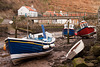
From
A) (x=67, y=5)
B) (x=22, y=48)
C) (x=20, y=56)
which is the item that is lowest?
(x=20, y=56)

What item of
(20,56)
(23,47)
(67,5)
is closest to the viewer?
(23,47)

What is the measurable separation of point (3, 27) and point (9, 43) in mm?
23702

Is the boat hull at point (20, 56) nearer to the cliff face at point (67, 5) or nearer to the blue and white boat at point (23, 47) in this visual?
the blue and white boat at point (23, 47)

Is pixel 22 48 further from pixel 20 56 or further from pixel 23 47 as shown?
pixel 20 56

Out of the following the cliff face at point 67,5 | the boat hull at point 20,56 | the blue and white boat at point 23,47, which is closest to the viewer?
the blue and white boat at point 23,47

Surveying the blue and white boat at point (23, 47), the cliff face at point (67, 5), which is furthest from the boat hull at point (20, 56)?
the cliff face at point (67, 5)

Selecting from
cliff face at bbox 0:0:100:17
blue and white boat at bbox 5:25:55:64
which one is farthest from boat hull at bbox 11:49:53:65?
cliff face at bbox 0:0:100:17

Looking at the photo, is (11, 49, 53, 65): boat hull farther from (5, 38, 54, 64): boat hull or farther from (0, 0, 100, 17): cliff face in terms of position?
(0, 0, 100, 17): cliff face

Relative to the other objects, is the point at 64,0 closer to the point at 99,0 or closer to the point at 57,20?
the point at 99,0

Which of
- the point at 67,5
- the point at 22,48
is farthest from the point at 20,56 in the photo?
the point at 67,5

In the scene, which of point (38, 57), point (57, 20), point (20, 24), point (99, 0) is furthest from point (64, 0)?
point (38, 57)

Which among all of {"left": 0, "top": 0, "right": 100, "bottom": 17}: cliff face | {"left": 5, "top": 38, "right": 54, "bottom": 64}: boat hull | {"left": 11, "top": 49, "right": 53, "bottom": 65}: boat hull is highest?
{"left": 0, "top": 0, "right": 100, "bottom": 17}: cliff face

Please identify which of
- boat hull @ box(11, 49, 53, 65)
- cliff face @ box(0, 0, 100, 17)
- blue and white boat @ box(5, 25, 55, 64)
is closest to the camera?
blue and white boat @ box(5, 25, 55, 64)

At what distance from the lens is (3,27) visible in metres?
31.4
